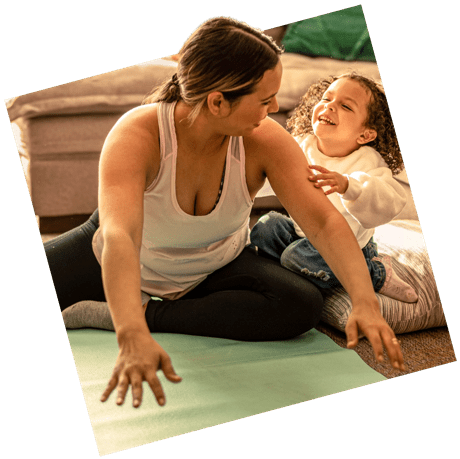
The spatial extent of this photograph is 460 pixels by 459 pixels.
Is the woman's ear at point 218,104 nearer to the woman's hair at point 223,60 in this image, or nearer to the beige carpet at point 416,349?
the woman's hair at point 223,60

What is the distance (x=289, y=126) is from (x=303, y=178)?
0.56ft

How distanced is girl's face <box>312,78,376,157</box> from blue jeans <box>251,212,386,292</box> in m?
0.25

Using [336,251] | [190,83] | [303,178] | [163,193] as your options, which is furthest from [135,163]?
[336,251]

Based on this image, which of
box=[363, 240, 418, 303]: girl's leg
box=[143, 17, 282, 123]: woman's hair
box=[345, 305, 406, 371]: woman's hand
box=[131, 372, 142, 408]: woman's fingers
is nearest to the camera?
box=[131, 372, 142, 408]: woman's fingers

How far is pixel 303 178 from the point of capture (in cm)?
165

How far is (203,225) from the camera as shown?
5.44 feet

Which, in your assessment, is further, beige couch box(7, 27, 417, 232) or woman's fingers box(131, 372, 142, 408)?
beige couch box(7, 27, 417, 232)

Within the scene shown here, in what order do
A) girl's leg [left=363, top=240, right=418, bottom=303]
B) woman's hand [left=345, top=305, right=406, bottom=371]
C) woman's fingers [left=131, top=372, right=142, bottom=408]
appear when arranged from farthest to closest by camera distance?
1. girl's leg [left=363, top=240, right=418, bottom=303]
2. woman's hand [left=345, top=305, right=406, bottom=371]
3. woman's fingers [left=131, top=372, right=142, bottom=408]

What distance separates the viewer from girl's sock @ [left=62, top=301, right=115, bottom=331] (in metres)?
1.58

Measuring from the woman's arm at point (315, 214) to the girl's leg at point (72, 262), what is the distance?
20.6 inches

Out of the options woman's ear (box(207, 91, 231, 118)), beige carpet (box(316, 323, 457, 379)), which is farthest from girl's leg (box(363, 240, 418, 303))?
woman's ear (box(207, 91, 231, 118))

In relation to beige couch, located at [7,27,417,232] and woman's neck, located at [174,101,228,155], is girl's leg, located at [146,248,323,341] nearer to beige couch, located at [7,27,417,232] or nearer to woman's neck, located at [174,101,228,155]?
beige couch, located at [7,27,417,232]

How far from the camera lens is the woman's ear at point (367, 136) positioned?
1750mm

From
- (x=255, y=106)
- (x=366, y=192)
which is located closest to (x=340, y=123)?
(x=366, y=192)
